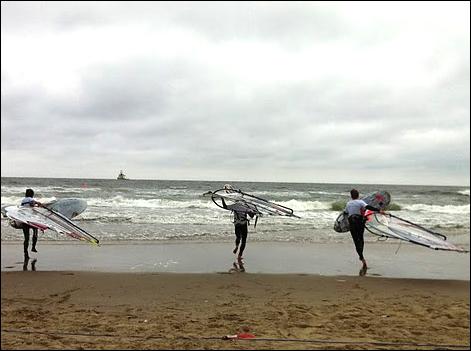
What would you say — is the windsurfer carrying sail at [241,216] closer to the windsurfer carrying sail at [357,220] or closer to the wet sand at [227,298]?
the wet sand at [227,298]

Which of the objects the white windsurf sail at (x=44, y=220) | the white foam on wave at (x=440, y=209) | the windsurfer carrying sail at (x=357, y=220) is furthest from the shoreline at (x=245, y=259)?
the white foam on wave at (x=440, y=209)

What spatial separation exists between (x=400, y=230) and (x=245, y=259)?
3.16 meters

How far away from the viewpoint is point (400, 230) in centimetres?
838

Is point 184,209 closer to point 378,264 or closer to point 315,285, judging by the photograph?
point 378,264

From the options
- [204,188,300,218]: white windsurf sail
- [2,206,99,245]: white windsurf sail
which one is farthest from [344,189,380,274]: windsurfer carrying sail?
[2,206,99,245]: white windsurf sail

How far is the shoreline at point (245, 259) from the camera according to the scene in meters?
8.11

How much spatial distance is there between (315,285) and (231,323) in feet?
8.50

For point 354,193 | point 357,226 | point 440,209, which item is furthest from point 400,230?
point 440,209

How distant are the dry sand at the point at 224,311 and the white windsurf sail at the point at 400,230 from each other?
2.73 feet

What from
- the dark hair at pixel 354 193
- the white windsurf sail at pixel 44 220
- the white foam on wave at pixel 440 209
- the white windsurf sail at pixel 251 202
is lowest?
the white foam on wave at pixel 440 209

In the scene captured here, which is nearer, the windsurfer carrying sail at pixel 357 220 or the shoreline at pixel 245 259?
the shoreline at pixel 245 259

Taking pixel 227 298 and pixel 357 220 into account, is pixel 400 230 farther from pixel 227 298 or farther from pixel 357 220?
pixel 227 298

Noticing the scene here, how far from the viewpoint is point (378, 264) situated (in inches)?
354

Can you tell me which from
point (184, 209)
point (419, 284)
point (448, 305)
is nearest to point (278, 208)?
point (419, 284)
